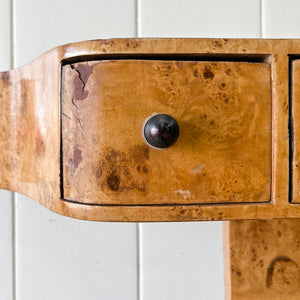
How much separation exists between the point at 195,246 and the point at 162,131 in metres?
0.37

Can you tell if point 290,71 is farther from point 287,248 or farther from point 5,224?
point 5,224

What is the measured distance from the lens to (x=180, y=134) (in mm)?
388

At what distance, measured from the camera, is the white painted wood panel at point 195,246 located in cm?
67

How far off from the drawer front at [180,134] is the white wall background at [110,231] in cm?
30

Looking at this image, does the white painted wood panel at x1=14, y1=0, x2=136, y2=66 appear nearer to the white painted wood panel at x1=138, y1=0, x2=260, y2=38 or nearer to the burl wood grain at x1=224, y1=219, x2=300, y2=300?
the white painted wood panel at x1=138, y1=0, x2=260, y2=38

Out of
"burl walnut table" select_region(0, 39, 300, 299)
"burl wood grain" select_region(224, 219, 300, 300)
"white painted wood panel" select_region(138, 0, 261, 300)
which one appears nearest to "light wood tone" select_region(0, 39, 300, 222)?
"burl walnut table" select_region(0, 39, 300, 299)

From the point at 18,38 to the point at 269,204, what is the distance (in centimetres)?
49

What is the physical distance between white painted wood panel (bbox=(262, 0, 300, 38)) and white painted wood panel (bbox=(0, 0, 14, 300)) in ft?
1.40

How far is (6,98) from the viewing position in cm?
49

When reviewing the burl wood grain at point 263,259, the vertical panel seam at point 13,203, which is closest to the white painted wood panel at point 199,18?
the vertical panel seam at point 13,203

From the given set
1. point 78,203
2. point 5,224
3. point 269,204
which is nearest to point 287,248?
point 269,204

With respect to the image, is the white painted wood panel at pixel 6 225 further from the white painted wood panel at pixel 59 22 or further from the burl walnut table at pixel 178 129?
the burl walnut table at pixel 178 129

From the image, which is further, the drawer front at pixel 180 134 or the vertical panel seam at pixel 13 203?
the vertical panel seam at pixel 13 203

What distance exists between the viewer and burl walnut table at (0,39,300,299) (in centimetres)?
38
